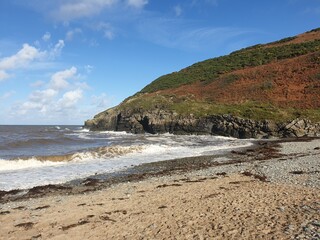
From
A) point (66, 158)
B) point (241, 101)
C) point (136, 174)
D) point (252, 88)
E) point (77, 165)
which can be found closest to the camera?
point (136, 174)

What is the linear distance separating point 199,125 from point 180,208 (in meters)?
40.9

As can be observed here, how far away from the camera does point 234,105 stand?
53.9 metres

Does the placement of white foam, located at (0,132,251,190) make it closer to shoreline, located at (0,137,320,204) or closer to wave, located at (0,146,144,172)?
wave, located at (0,146,144,172)

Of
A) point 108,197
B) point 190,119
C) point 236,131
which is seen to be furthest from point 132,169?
point 190,119

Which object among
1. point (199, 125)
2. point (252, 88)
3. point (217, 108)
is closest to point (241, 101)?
point (217, 108)

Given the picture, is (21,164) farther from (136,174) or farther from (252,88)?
(252,88)

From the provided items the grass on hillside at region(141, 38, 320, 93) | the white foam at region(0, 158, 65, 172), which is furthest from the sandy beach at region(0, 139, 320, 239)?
the grass on hillside at region(141, 38, 320, 93)

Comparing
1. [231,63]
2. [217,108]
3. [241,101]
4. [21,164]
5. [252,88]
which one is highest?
[231,63]

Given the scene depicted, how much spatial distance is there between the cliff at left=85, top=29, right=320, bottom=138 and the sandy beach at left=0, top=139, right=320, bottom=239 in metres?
28.1

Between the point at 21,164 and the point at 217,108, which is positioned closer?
the point at 21,164

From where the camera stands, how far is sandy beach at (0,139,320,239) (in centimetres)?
940

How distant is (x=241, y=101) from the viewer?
183 ft

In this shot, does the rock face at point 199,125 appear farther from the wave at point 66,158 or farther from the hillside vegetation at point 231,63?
the wave at point 66,158

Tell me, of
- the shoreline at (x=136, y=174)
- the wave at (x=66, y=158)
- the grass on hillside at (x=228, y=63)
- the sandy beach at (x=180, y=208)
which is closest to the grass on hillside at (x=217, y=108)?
the grass on hillside at (x=228, y=63)
